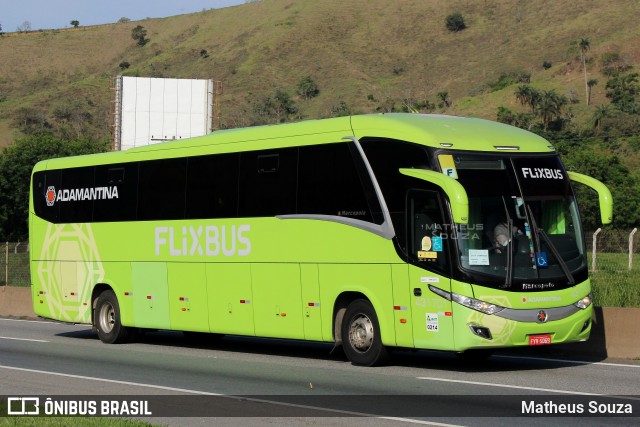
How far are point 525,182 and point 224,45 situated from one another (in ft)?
534

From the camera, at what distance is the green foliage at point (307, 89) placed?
146 m

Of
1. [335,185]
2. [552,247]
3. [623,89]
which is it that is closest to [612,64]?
[623,89]

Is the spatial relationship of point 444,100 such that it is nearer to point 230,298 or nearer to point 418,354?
point 418,354

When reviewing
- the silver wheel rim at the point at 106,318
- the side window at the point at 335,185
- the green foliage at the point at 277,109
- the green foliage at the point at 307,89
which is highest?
the green foliage at the point at 307,89

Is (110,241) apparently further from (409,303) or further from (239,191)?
(409,303)

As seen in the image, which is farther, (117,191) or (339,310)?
(117,191)

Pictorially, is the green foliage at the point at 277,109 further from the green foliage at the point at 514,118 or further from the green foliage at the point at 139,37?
the green foliage at the point at 139,37

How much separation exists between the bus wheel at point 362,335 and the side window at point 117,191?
640 cm

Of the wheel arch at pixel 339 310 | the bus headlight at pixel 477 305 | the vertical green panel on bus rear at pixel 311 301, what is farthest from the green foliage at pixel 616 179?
the bus headlight at pixel 477 305

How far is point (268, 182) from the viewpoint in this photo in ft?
62.1

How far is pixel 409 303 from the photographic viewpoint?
1639 centimetres

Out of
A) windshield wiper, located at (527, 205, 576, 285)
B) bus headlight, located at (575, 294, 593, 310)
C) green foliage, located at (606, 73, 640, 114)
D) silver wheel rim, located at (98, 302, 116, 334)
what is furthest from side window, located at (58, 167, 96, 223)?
green foliage, located at (606, 73, 640, 114)

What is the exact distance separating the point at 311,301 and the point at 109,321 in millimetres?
6473

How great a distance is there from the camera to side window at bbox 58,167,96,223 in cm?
2345
